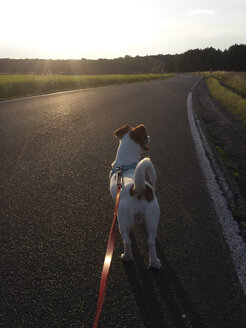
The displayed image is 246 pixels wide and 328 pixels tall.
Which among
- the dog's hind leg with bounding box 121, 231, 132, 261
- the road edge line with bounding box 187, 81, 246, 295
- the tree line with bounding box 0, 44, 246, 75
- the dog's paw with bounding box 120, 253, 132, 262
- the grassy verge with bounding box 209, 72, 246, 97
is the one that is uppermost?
the dog's hind leg with bounding box 121, 231, 132, 261

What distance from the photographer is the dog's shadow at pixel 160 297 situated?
2.07m

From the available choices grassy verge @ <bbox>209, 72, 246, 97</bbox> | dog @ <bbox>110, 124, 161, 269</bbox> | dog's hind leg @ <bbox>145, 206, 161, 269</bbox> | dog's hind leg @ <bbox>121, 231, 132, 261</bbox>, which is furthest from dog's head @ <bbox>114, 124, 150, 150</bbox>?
grassy verge @ <bbox>209, 72, 246, 97</bbox>

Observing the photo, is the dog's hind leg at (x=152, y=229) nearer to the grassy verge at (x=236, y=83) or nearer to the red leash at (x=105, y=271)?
the red leash at (x=105, y=271)

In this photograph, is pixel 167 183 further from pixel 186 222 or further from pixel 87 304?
pixel 87 304

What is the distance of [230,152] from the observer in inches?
243

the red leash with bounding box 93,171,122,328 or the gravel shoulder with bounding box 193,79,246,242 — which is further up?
the red leash with bounding box 93,171,122,328

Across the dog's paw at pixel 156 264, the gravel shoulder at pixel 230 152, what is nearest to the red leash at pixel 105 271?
the dog's paw at pixel 156 264

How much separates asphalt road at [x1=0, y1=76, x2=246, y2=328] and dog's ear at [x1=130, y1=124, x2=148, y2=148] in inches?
37.9

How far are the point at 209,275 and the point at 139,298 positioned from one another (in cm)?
70

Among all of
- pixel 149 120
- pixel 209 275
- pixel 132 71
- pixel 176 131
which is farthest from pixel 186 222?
pixel 132 71

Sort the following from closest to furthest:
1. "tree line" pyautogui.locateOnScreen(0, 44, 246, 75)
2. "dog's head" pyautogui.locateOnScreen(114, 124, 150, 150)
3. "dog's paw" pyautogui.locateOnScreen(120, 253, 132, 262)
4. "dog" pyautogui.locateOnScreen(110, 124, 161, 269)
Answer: "dog" pyautogui.locateOnScreen(110, 124, 161, 269) → "dog's paw" pyautogui.locateOnScreen(120, 253, 132, 262) → "dog's head" pyautogui.locateOnScreen(114, 124, 150, 150) → "tree line" pyautogui.locateOnScreen(0, 44, 246, 75)

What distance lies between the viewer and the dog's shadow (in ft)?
6.80

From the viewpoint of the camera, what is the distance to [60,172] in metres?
4.88

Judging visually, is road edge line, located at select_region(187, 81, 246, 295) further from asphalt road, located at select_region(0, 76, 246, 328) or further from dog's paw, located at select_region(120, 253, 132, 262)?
dog's paw, located at select_region(120, 253, 132, 262)
